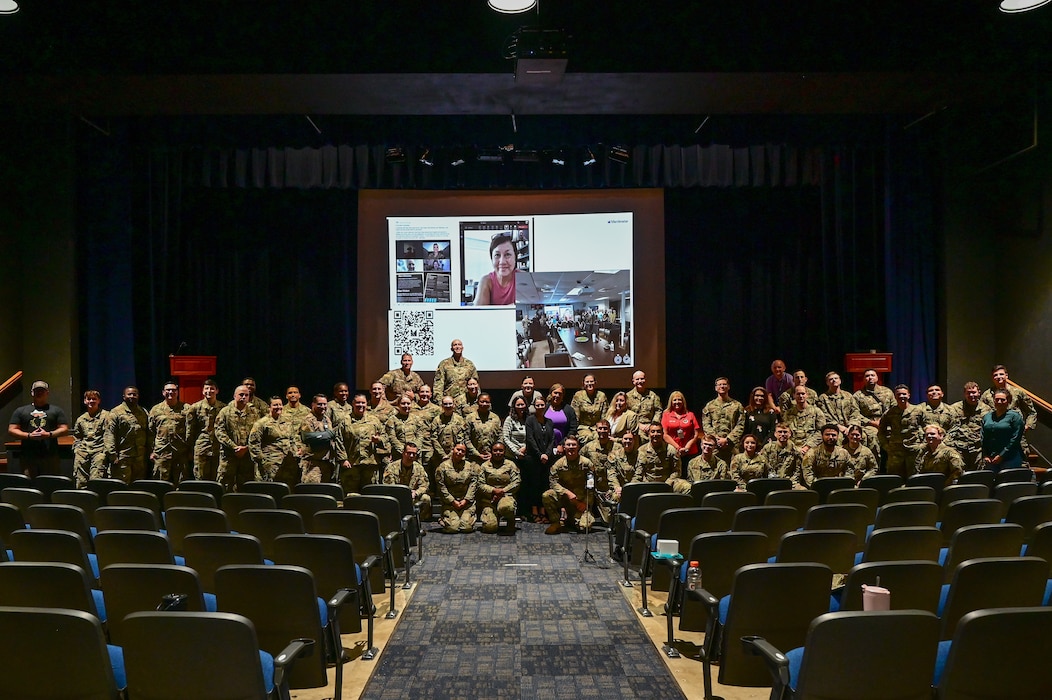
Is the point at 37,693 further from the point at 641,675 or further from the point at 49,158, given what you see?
the point at 49,158

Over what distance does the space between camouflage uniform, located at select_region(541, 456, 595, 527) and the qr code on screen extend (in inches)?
137

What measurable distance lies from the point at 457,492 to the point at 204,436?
3208mm

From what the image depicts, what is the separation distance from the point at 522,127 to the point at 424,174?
5.41ft

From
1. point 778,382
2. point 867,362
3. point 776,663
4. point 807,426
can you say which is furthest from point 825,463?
point 776,663

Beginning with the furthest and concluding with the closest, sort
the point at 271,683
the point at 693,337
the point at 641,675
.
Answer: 1. the point at 693,337
2. the point at 641,675
3. the point at 271,683

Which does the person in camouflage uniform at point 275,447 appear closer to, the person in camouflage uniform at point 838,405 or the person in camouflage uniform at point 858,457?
the person in camouflage uniform at point 858,457

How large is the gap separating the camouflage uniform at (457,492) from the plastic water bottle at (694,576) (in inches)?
177

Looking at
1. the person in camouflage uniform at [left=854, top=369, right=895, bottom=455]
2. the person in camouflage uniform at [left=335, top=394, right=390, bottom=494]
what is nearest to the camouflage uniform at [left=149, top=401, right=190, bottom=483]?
the person in camouflage uniform at [left=335, top=394, right=390, bottom=494]

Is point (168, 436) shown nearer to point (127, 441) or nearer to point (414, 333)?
point (127, 441)

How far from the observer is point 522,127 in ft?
37.9

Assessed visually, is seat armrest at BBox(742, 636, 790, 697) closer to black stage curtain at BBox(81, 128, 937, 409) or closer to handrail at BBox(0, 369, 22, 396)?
black stage curtain at BBox(81, 128, 937, 409)

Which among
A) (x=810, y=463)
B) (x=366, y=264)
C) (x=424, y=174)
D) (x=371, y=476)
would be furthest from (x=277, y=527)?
(x=424, y=174)

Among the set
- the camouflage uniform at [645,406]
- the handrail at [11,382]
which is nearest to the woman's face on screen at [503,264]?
the camouflage uniform at [645,406]

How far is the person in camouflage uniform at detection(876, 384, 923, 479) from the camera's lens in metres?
9.91
